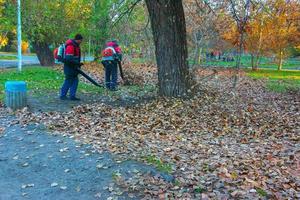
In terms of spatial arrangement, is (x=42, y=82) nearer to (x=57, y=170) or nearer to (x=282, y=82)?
(x=57, y=170)

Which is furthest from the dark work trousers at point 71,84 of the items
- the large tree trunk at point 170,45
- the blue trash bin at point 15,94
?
the large tree trunk at point 170,45

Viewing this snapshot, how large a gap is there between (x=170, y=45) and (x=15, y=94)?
13.5ft

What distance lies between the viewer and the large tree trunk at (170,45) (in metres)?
10.8

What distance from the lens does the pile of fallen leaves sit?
17.3 feet

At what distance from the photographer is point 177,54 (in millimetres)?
11031

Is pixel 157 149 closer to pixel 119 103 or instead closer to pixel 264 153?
pixel 264 153

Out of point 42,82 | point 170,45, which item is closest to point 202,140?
point 170,45

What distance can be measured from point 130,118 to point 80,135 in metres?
1.77

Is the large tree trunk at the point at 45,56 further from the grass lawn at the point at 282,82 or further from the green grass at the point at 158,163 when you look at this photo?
the green grass at the point at 158,163

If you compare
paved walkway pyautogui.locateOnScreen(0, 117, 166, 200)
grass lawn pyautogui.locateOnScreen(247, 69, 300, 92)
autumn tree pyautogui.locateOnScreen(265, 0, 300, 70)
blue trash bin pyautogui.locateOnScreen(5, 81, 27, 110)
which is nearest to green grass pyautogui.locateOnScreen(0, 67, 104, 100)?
blue trash bin pyautogui.locateOnScreen(5, 81, 27, 110)

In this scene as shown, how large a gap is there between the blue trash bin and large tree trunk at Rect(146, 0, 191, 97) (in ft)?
11.9

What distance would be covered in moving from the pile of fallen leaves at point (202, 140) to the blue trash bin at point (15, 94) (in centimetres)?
50

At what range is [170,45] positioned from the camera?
10.9 meters

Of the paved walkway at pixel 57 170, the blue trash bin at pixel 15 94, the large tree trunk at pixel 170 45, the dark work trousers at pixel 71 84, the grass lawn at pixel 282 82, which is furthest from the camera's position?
the grass lawn at pixel 282 82
